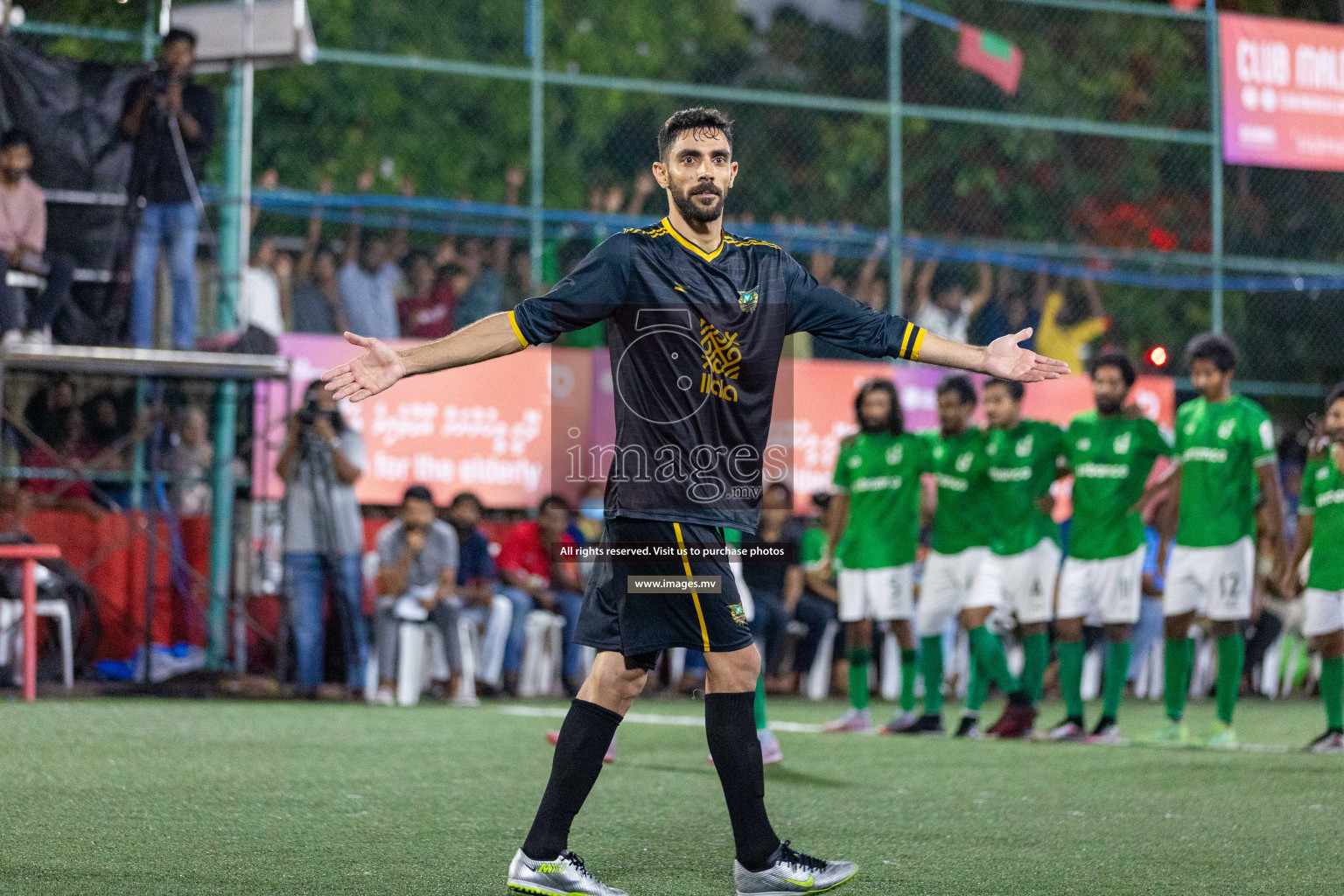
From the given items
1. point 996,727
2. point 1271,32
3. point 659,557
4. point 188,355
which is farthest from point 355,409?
point 1271,32

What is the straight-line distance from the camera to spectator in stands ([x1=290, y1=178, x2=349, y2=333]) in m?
13.1

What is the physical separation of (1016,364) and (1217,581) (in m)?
5.10

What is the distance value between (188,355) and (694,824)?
6.47 m

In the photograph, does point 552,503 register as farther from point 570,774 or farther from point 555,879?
point 555,879

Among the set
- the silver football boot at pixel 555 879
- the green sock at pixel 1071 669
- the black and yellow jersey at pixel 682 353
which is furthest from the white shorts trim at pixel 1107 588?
the silver football boot at pixel 555 879

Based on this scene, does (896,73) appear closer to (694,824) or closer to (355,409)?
(355,409)

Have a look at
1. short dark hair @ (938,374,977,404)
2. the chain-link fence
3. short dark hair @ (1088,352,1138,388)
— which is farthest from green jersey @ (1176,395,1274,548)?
the chain-link fence

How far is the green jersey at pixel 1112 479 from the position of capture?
31.0 ft

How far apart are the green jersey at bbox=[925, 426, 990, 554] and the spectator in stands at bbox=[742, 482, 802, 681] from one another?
284 centimetres

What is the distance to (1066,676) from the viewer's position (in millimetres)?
→ 9617

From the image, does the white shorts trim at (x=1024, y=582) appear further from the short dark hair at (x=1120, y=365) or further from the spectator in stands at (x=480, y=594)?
the spectator in stands at (x=480, y=594)

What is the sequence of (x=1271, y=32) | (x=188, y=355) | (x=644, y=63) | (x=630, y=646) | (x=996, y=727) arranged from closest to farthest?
(x=630, y=646) → (x=996, y=727) → (x=188, y=355) → (x=1271, y=32) → (x=644, y=63)

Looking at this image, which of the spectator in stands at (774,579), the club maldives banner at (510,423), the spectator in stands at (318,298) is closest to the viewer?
the club maldives banner at (510,423)

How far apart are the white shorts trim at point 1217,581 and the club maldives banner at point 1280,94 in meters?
7.30
